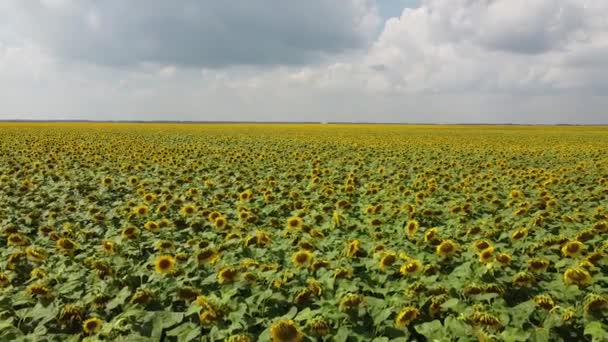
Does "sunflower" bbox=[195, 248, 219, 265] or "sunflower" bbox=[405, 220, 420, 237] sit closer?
"sunflower" bbox=[195, 248, 219, 265]

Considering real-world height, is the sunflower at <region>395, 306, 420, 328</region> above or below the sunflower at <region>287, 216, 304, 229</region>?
below

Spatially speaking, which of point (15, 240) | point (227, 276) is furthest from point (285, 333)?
point (15, 240)

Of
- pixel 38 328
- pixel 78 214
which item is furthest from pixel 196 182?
pixel 38 328

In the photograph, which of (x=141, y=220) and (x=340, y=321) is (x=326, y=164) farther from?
(x=340, y=321)

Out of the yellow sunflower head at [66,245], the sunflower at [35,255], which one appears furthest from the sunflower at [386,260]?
the sunflower at [35,255]

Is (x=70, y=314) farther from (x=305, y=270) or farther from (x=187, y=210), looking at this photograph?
(x=187, y=210)

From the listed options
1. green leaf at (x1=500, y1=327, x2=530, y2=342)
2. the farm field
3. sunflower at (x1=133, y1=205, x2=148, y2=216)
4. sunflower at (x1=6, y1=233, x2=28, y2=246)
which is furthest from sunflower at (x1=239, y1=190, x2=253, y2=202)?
green leaf at (x1=500, y1=327, x2=530, y2=342)

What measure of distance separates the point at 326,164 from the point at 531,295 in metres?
12.2

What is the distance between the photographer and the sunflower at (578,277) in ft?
13.0

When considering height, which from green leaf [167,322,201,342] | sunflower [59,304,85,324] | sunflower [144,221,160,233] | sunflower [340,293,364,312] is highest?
sunflower [340,293,364,312]

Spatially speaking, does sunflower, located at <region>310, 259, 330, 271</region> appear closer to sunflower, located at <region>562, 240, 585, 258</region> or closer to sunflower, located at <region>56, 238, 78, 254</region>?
sunflower, located at <region>562, 240, 585, 258</region>

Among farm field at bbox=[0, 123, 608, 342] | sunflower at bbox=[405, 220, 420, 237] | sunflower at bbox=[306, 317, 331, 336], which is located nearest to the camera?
sunflower at bbox=[306, 317, 331, 336]

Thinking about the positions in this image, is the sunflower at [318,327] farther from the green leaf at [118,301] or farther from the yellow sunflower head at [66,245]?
the yellow sunflower head at [66,245]

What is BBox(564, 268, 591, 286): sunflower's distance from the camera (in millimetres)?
3955
